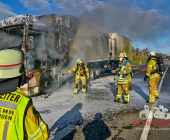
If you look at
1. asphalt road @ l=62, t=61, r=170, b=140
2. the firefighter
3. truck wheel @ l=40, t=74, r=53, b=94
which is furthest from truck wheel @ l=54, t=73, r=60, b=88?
asphalt road @ l=62, t=61, r=170, b=140

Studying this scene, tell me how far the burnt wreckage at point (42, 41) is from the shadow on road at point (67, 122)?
2.24 meters

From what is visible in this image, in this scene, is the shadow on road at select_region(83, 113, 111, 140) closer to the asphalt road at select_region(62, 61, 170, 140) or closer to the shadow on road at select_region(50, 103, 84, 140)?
the asphalt road at select_region(62, 61, 170, 140)

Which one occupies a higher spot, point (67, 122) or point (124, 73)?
point (124, 73)

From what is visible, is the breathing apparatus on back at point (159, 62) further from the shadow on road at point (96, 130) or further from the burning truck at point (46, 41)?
the burning truck at point (46, 41)

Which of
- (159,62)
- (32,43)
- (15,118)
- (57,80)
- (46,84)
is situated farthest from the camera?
(57,80)

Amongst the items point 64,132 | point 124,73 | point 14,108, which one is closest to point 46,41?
point 124,73

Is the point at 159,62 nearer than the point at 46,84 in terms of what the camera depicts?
Yes

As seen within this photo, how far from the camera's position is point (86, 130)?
11.9 ft

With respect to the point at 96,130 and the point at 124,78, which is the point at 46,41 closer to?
the point at 124,78

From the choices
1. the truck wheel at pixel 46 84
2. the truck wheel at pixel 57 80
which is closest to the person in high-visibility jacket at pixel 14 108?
the truck wheel at pixel 46 84

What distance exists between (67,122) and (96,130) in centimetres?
81

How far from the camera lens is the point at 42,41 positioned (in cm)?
665

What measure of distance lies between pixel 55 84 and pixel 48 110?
2540 millimetres

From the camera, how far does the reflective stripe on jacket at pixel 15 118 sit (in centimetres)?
124
